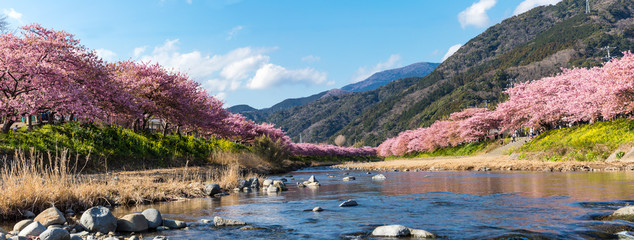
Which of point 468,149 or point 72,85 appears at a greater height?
point 72,85

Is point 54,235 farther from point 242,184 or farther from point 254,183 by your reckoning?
point 254,183

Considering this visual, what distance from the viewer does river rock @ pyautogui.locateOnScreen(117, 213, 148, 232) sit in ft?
30.1

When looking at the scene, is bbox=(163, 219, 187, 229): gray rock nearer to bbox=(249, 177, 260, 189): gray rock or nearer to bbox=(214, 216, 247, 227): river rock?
bbox=(214, 216, 247, 227): river rock

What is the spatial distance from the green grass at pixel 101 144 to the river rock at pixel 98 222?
11.9 m

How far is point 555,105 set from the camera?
4734cm

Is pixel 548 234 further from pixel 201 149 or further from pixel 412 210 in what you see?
pixel 201 149

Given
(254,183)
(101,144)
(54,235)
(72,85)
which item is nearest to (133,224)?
(54,235)

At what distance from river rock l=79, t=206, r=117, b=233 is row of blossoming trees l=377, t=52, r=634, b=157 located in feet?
113

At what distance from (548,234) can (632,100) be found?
102 ft

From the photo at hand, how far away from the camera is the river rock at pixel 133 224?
30.1 ft

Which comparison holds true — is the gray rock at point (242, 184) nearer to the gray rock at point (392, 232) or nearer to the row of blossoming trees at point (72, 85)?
the row of blossoming trees at point (72, 85)

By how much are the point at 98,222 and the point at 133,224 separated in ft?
2.29

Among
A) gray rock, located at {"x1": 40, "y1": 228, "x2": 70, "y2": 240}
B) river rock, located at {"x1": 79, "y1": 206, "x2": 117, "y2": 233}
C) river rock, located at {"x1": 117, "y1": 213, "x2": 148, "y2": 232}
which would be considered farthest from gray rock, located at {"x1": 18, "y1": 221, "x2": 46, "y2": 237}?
river rock, located at {"x1": 117, "y1": 213, "x2": 148, "y2": 232}

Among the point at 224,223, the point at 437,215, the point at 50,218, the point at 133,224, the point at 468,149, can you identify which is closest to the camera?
the point at 50,218
